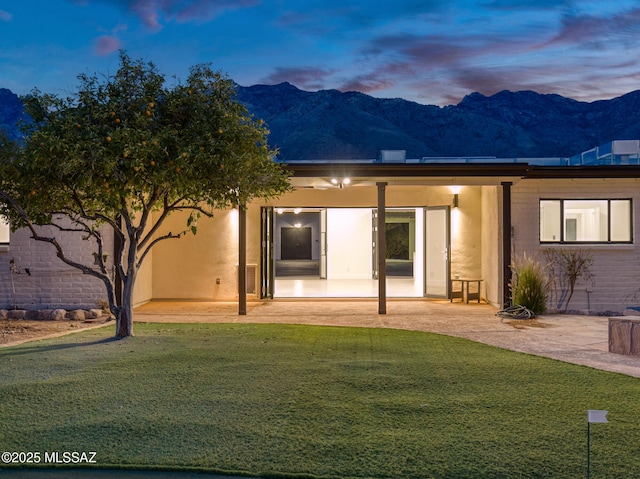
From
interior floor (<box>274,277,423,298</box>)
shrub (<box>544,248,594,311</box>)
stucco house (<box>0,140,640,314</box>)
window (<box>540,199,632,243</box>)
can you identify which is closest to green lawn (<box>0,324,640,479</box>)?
stucco house (<box>0,140,640,314</box>)

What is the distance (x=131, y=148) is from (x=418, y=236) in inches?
381

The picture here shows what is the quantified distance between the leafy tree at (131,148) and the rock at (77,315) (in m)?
3.39

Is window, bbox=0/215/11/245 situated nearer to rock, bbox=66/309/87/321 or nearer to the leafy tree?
rock, bbox=66/309/87/321

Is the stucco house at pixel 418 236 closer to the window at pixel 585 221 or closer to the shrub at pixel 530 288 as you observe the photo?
the window at pixel 585 221

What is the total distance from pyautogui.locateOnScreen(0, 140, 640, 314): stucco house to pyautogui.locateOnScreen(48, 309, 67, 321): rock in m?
0.36

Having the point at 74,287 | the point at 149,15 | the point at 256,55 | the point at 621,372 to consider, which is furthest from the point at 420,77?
the point at 621,372

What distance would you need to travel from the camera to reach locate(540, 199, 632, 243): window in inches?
446

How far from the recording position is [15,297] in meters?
11.1

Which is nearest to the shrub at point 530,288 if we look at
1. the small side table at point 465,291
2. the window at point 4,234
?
the small side table at point 465,291

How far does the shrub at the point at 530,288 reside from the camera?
10320 millimetres

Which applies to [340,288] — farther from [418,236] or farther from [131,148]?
[131,148]

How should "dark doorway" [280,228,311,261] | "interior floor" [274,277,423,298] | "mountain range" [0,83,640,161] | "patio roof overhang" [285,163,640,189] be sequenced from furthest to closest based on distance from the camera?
1. "mountain range" [0,83,640,161]
2. "dark doorway" [280,228,311,261]
3. "interior floor" [274,277,423,298]
4. "patio roof overhang" [285,163,640,189]

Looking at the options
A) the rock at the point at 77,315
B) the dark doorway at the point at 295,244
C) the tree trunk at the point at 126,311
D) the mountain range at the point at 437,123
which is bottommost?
the rock at the point at 77,315

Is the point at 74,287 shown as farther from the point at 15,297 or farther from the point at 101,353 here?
the point at 101,353
